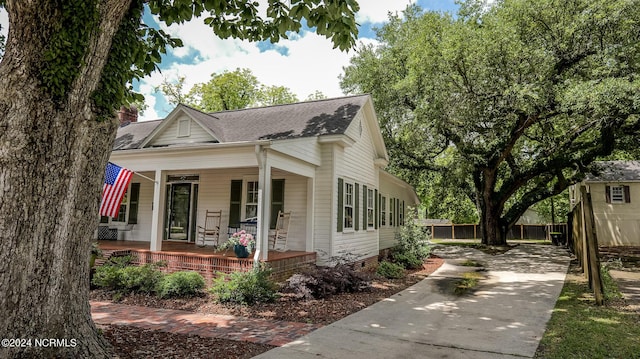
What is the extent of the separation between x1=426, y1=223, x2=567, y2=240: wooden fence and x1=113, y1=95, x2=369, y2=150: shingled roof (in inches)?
906

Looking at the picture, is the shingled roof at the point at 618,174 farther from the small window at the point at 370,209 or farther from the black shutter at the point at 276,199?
the black shutter at the point at 276,199

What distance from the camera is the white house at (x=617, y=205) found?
2164 centimetres

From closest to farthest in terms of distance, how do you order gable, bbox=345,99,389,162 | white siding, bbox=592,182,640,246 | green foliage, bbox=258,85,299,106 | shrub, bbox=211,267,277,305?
shrub, bbox=211,267,277,305 → gable, bbox=345,99,389,162 → white siding, bbox=592,182,640,246 → green foliage, bbox=258,85,299,106

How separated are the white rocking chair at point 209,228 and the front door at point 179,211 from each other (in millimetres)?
711

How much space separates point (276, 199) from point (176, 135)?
143 inches

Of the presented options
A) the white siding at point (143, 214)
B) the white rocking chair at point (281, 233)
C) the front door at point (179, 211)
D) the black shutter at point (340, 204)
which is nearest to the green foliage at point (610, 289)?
the black shutter at point (340, 204)

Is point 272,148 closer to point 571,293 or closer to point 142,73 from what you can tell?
point 142,73

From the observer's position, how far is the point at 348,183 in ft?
37.4

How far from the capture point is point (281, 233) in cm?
1002

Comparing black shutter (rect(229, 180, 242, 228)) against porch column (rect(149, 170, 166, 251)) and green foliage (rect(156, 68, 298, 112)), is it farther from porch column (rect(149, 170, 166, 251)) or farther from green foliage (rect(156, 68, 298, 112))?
green foliage (rect(156, 68, 298, 112))

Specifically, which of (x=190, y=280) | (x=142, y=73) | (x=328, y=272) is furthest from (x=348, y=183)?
(x=142, y=73)

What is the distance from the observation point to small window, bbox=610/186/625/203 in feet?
72.4

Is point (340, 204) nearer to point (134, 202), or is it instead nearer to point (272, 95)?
point (134, 202)

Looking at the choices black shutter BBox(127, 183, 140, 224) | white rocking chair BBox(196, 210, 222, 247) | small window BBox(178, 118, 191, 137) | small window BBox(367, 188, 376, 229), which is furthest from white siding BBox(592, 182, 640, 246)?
black shutter BBox(127, 183, 140, 224)
